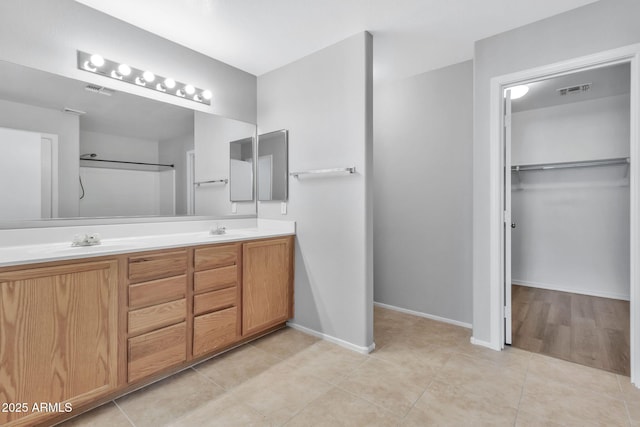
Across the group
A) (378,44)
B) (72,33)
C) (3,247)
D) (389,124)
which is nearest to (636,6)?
(378,44)

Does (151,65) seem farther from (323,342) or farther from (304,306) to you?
(323,342)

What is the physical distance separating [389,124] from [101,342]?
3.00m

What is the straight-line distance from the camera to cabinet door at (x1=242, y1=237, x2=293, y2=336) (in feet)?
7.69

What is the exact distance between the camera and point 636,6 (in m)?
1.78

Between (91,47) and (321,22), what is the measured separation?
5.10 ft

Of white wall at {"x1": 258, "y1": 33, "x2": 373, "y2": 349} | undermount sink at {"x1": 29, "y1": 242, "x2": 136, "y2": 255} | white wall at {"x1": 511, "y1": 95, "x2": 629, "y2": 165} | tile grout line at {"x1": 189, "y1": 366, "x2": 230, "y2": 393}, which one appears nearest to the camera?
undermount sink at {"x1": 29, "y1": 242, "x2": 136, "y2": 255}

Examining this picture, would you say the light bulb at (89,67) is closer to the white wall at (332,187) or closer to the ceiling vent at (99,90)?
the ceiling vent at (99,90)

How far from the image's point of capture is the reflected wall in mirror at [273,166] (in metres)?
2.80

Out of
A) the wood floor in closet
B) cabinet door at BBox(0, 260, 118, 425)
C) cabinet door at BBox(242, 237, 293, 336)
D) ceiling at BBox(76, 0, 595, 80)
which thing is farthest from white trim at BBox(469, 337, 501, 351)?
cabinet door at BBox(0, 260, 118, 425)

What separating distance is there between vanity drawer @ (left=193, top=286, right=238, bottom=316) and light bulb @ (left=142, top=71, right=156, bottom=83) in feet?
5.38

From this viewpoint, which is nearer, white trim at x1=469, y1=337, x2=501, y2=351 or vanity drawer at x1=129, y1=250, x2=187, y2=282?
vanity drawer at x1=129, y1=250, x2=187, y2=282

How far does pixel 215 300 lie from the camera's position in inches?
83.7

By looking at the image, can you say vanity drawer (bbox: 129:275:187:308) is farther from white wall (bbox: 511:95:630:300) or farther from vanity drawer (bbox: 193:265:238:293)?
white wall (bbox: 511:95:630:300)

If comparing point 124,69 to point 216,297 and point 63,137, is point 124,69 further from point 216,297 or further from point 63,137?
point 216,297
